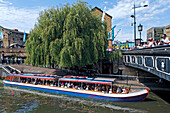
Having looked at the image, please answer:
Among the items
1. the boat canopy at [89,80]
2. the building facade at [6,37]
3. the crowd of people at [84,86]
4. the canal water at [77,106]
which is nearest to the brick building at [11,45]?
the building facade at [6,37]

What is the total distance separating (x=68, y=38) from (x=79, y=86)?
6.81m

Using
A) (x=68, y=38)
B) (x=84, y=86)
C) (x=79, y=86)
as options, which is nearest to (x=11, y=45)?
(x=68, y=38)

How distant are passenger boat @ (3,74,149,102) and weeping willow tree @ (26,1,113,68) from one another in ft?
8.39

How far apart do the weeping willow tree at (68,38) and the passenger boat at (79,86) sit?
2558 mm

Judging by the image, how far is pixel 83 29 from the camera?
20.9m

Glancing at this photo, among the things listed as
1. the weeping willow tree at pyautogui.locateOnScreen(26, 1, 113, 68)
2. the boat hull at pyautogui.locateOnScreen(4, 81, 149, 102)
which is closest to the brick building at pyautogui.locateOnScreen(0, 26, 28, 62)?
the weeping willow tree at pyautogui.locateOnScreen(26, 1, 113, 68)

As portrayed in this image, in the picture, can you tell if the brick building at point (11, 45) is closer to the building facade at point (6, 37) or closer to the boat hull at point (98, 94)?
the building facade at point (6, 37)

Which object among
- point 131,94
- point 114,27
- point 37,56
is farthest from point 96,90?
point 114,27

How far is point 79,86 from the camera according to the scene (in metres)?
18.2

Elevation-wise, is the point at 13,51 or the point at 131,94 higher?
the point at 13,51

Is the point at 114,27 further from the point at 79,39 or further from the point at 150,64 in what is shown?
the point at 150,64

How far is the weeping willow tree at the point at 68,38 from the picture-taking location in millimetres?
19844

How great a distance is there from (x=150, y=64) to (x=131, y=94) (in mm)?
4663

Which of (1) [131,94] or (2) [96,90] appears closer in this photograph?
(1) [131,94]
